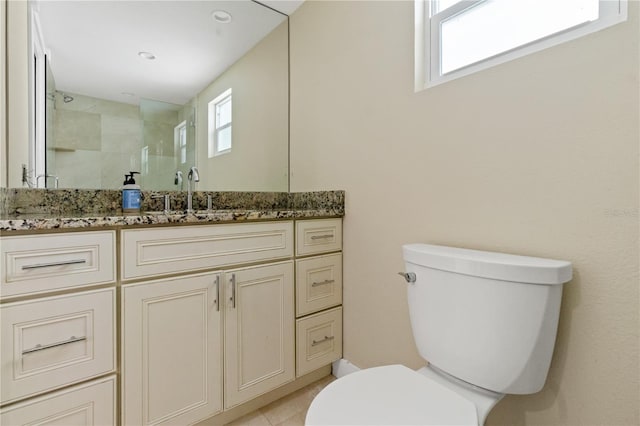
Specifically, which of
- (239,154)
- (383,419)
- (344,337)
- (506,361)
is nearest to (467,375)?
(506,361)

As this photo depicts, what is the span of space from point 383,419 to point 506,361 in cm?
38

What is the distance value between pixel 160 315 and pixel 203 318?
6.2 inches

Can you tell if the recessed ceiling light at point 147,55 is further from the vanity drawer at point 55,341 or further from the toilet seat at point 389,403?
the toilet seat at point 389,403

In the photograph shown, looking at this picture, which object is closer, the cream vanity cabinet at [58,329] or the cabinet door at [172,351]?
the cream vanity cabinet at [58,329]

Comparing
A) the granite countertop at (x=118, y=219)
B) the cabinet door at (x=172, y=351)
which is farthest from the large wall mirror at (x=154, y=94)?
the cabinet door at (x=172, y=351)

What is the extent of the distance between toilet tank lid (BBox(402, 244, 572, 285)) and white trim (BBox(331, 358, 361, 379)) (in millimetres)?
880

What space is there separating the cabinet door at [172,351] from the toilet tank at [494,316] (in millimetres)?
830

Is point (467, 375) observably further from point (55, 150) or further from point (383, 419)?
point (55, 150)

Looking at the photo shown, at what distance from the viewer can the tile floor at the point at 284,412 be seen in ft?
4.50

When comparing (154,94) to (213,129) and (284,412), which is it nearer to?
(213,129)

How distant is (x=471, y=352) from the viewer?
0.91m

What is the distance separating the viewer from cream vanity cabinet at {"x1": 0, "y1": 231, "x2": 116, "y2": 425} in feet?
2.87

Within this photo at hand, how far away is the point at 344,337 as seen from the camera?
171 centimetres

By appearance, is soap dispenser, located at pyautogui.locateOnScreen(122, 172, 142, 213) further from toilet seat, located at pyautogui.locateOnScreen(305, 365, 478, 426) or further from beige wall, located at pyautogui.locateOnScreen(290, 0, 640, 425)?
toilet seat, located at pyautogui.locateOnScreen(305, 365, 478, 426)
